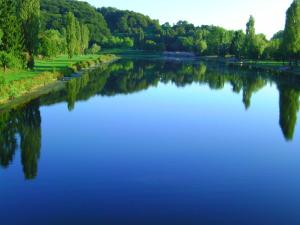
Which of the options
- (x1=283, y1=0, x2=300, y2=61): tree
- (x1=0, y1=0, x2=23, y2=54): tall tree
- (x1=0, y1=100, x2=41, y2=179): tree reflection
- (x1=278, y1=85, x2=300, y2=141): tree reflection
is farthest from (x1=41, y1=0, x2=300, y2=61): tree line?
(x1=0, y1=100, x2=41, y2=179): tree reflection

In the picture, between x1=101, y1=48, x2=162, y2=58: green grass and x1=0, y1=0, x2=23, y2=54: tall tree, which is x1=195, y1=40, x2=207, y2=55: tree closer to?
x1=101, y1=48, x2=162, y2=58: green grass

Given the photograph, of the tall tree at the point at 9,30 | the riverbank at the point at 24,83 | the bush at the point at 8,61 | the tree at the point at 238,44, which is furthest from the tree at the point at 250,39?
the bush at the point at 8,61

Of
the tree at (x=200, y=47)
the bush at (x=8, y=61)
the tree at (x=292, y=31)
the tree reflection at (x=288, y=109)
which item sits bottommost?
the tree reflection at (x=288, y=109)

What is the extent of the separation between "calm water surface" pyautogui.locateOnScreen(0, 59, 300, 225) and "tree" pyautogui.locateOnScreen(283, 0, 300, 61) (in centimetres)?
3687

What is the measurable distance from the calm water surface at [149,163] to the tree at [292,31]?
3687 cm

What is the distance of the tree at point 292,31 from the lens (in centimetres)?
7169

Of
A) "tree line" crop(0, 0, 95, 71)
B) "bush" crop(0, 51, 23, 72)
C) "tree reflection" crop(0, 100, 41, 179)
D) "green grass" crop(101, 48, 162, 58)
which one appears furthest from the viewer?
"green grass" crop(101, 48, 162, 58)

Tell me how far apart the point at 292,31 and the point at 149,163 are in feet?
202

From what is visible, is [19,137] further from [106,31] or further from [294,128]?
[106,31]

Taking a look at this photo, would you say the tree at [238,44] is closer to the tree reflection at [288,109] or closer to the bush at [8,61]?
the tree reflection at [288,109]

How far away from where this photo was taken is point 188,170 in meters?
18.8

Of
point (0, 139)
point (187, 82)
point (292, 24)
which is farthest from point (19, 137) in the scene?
point (292, 24)

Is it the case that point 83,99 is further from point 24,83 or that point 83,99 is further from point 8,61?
point 8,61

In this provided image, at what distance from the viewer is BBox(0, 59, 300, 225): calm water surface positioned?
46.6ft
